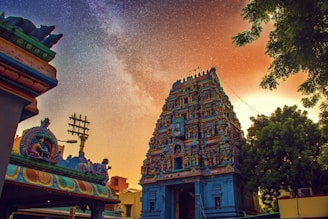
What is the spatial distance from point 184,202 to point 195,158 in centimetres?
541

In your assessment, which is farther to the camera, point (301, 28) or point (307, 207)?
point (307, 207)

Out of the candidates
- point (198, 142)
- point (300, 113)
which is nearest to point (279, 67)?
point (300, 113)

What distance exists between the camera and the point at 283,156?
23.1 meters

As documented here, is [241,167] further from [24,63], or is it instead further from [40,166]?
[24,63]

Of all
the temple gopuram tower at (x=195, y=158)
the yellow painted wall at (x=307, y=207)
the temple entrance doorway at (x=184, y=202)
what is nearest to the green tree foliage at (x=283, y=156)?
the temple gopuram tower at (x=195, y=158)

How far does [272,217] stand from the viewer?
20.6 metres

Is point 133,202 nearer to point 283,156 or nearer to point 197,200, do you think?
point 197,200

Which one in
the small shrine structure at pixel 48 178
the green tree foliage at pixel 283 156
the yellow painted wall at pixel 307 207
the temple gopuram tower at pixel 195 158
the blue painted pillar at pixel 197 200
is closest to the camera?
the small shrine structure at pixel 48 178

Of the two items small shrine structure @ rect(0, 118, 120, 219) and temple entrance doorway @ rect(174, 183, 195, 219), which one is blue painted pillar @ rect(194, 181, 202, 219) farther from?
small shrine structure @ rect(0, 118, 120, 219)

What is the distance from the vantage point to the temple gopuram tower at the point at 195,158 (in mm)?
24969

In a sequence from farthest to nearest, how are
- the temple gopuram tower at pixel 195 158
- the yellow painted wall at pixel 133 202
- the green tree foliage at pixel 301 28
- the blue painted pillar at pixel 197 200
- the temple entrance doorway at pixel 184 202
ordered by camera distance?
1. the yellow painted wall at pixel 133 202
2. the temple entrance doorway at pixel 184 202
3. the temple gopuram tower at pixel 195 158
4. the blue painted pillar at pixel 197 200
5. the green tree foliage at pixel 301 28

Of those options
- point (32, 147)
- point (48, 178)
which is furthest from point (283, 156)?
point (32, 147)

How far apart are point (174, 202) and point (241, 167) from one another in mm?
7824

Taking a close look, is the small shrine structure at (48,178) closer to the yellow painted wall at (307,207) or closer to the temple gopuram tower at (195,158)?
the yellow painted wall at (307,207)
